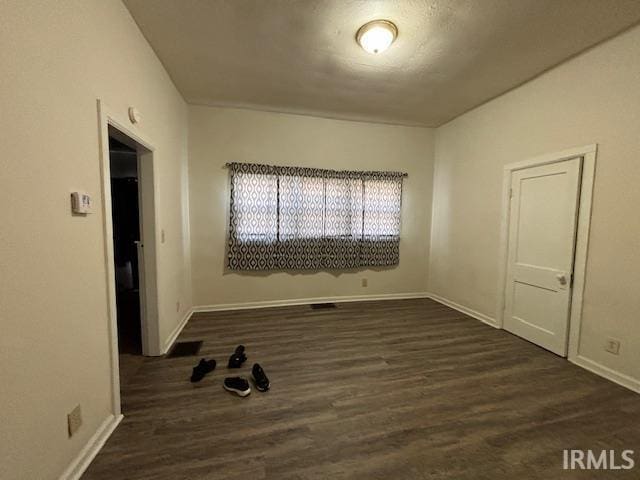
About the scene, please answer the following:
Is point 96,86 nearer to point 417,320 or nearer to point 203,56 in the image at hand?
point 203,56

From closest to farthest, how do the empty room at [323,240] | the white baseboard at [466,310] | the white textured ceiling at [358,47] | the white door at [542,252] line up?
the empty room at [323,240], the white textured ceiling at [358,47], the white door at [542,252], the white baseboard at [466,310]

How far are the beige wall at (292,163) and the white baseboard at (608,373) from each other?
2238mm

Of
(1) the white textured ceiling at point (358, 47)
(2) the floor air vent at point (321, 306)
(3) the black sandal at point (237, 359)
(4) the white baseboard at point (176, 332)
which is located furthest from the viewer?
(2) the floor air vent at point (321, 306)

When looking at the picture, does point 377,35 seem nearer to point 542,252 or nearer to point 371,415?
point 542,252

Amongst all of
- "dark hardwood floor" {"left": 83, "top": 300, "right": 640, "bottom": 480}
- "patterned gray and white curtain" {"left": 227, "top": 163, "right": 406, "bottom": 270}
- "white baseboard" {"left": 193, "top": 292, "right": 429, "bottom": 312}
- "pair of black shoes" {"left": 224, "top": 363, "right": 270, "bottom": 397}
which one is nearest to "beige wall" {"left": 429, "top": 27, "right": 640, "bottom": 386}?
"dark hardwood floor" {"left": 83, "top": 300, "right": 640, "bottom": 480}

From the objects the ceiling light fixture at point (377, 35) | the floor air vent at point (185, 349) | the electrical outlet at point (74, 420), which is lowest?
the floor air vent at point (185, 349)

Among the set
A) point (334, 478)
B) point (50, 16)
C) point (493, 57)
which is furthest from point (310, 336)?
point (493, 57)

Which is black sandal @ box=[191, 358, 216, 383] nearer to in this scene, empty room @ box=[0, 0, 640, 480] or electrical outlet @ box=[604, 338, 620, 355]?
empty room @ box=[0, 0, 640, 480]

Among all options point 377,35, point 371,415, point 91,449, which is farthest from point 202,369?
point 377,35

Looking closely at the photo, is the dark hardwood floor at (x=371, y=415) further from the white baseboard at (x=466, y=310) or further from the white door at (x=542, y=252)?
the white baseboard at (x=466, y=310)

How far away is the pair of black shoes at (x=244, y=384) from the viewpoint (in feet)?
6.31

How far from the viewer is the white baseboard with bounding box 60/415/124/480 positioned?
4.16ft
